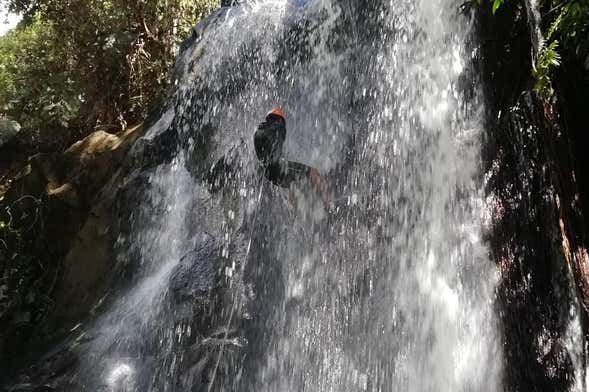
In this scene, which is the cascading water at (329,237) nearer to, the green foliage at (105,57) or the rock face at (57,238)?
the rock face at (57,238)

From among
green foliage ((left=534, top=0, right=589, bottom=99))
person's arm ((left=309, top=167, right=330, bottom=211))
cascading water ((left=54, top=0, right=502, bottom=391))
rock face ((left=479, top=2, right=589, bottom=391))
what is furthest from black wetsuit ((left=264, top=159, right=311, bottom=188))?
green foliage ((left=534, top=0, right=589, bottom=99))

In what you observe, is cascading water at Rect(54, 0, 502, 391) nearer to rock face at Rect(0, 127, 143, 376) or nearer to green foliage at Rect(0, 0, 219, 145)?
rock face at Rect(0, 127, 143, 376)

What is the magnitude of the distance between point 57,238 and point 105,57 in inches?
142

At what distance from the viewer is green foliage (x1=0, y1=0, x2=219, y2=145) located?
10398mm

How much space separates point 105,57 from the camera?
1045 centimetres

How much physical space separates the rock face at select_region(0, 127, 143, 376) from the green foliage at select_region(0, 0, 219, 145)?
4.18 feet

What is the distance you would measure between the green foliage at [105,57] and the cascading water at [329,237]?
282cm

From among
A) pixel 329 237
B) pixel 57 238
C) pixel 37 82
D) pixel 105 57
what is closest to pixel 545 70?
pixel 329 237

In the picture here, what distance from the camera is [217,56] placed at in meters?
8.77

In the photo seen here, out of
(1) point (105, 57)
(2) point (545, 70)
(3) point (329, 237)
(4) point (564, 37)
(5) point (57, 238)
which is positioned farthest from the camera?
(1) point (105, 57)

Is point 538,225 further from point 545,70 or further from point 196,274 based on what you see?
point 196,274

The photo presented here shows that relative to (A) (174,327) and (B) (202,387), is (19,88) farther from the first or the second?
(B) (202,387)

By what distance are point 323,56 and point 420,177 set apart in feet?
9.41

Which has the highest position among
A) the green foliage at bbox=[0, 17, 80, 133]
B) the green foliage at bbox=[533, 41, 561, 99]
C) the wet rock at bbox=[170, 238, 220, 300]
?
the green foliage at bbox=[0, 17, 80, 133]
